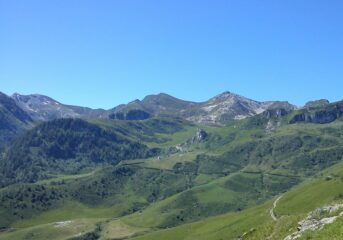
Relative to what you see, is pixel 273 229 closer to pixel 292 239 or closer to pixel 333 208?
pixel 333 208

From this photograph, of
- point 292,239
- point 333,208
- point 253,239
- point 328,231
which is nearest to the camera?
point 328,231

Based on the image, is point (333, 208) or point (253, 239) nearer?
point (253, 239)

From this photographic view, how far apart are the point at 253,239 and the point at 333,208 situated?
1956 cm

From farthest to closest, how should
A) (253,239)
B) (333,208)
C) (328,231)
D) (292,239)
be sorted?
(333,208) < (253,239) < (292,239) < (328,231)

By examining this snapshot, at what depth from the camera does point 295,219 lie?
341ft

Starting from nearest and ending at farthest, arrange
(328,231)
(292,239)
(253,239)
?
(328,231), (292,239), (253,239)

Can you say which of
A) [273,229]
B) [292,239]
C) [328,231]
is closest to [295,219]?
[273,229]

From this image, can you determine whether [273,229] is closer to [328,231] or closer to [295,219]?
[295,219]

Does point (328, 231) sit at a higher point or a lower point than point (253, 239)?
higher

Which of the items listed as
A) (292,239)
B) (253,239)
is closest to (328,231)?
(292,239)

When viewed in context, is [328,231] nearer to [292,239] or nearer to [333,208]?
[292,239]

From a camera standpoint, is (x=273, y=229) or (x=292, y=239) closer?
(x=292, y=239)

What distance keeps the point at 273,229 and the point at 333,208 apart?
1422 centimetres

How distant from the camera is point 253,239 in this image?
98.6 meters
